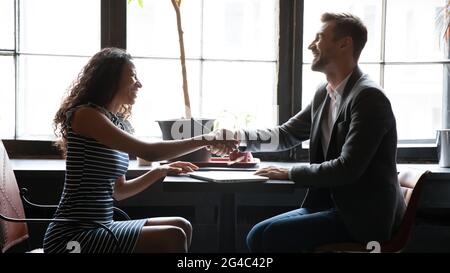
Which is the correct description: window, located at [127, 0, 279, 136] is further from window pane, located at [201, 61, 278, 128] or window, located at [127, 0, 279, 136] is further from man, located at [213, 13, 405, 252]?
man, located at [213, 13, 405, 252]

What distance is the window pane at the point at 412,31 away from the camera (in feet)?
10.0

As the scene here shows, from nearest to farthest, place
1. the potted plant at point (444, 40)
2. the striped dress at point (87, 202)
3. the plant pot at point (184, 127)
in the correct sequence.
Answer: the striped dress at point (87, 202)
the plant pot at point (184, 127)
the potted plant at point (444, 40)

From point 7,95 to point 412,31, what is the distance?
82.5 inches

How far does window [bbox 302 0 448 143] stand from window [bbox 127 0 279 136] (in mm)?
216

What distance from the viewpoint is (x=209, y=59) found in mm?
3047

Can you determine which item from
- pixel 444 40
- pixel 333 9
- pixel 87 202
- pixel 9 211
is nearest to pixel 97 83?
pixel 87 202

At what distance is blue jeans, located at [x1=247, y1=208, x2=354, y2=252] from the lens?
2104 millimetres

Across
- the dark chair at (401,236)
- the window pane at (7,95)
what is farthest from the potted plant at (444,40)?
the window pane at (7,95)

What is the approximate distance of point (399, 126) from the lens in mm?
3127

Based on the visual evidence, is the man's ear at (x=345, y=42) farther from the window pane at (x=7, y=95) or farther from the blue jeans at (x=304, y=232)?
the window pane at (x=7, y=95)

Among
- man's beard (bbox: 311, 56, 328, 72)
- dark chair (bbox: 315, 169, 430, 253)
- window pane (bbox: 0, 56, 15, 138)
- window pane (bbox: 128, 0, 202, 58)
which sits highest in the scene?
window pane (bbox: 128, 0, 202, 58)

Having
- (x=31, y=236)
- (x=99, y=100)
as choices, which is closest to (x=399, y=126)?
(x=99, y=100)

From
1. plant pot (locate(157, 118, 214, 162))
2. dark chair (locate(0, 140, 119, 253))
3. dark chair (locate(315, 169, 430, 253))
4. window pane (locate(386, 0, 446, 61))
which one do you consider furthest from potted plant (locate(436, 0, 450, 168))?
dark chair (locate(0, 140, 119, 253))
